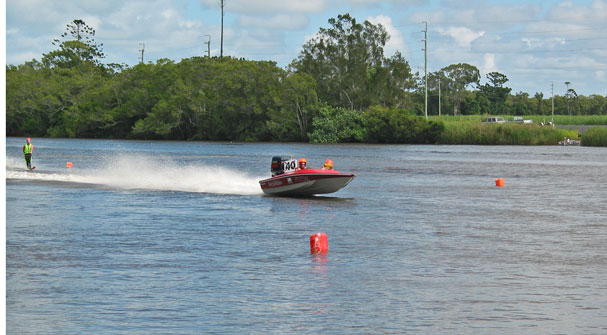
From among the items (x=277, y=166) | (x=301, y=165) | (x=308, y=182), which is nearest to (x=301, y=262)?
(x=308, y=182)

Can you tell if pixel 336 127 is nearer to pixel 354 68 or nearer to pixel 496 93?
pixel 354 68

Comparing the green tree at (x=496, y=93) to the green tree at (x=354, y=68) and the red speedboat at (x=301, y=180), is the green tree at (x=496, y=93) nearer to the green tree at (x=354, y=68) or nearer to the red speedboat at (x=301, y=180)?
the green tree at (x=354, y=68)

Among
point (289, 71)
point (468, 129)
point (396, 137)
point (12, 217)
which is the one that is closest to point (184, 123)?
point (289, 71)

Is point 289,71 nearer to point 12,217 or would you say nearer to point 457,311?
point 12,217

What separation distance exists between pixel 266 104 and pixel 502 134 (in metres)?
33.2

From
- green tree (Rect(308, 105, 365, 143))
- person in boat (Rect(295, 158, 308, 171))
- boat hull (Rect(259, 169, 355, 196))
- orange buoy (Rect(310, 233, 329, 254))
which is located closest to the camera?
orange buoy (Rect(310, 233, 329, 254))

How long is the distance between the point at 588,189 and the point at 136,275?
97.1ft

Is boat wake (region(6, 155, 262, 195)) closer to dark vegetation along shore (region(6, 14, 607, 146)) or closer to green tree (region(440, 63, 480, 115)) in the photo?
dark vegetation along shore (region(6, 14, 607, 146))

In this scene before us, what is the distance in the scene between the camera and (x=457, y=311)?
45.6 ft

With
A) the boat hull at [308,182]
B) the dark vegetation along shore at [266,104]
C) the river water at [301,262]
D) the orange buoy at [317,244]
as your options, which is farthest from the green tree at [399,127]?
the orange buoy at [317,244]

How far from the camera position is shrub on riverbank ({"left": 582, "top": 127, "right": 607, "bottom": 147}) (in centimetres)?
9281

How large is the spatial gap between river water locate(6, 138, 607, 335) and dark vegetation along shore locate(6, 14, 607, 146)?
226 ft

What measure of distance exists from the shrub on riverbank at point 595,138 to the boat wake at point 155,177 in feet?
166

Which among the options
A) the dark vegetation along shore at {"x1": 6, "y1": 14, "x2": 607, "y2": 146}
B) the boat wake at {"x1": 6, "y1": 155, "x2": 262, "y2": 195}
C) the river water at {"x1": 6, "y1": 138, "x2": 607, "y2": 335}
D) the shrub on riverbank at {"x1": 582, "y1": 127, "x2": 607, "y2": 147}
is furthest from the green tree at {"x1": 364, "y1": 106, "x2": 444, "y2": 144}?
the river water at {"x1": 6, "y1": 138, "x2": 607, "y2": 335}
